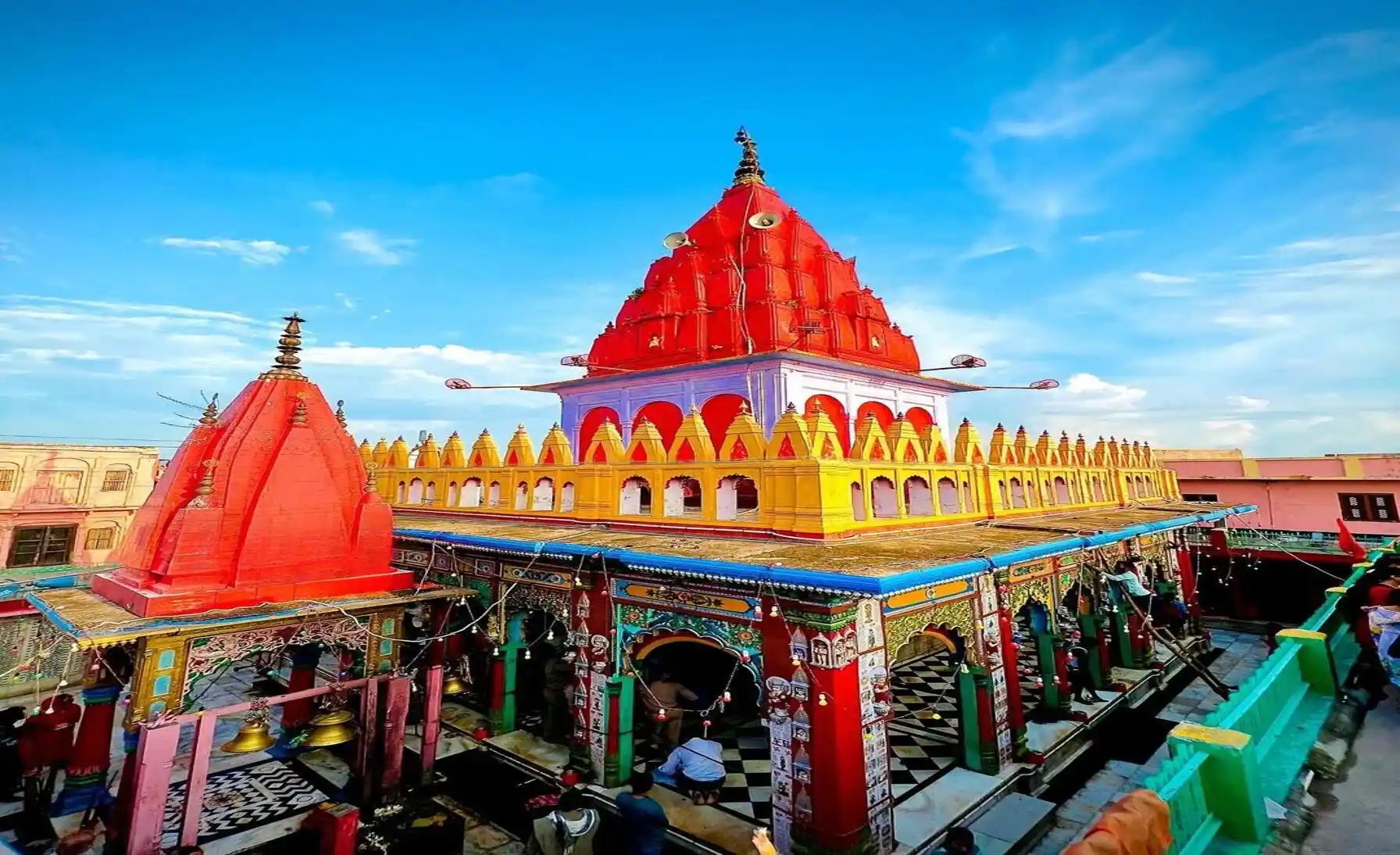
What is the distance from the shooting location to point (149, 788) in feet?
21.4

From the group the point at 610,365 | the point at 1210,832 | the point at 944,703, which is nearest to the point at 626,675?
the point at 1210,832

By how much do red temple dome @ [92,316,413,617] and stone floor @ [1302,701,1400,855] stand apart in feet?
34.2

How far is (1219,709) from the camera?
17.7 feet

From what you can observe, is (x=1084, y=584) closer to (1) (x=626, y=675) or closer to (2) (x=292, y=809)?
(1) (x=626, y=675)

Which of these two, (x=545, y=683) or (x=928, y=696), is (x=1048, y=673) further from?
(x=545, y=683)

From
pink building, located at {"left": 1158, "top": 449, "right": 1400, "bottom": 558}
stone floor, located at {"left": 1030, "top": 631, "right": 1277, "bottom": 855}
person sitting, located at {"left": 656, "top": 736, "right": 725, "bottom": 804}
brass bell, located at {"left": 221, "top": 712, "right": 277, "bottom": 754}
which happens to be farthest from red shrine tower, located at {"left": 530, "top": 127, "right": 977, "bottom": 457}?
pink building, located at {"left": 1158, "top": 449, "right": 1400, "bottom": 558}

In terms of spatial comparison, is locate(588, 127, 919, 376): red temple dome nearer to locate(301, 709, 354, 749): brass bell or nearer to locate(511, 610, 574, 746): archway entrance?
locate(511, 610, 574, 746): archway entrance

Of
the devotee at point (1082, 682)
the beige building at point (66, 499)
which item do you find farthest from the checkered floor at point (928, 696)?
the beige building at point (66, 499)

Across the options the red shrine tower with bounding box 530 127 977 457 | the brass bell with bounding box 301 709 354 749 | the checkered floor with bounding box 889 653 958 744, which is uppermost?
the red shrine tower with bounding box 530 127 977 457

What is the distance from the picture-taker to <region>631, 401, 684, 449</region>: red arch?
586 inches

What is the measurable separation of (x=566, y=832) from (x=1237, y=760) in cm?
600

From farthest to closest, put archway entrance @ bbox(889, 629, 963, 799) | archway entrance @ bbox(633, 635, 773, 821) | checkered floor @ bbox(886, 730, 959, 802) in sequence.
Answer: archway entrance @ bbox(889, 629, 963, 799) → checkered floor @ bbox(886, 730, 959, 802) → archway entrance @ bbox(633, 635, 773, 821)

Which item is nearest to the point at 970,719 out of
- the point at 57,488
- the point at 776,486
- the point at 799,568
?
the point at 776,486

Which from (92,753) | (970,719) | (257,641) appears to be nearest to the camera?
(257,641)
